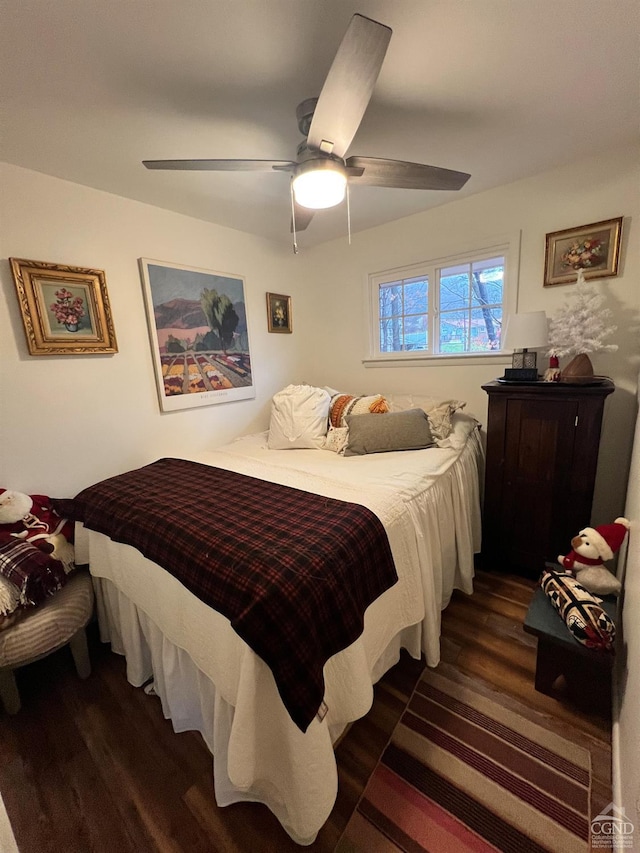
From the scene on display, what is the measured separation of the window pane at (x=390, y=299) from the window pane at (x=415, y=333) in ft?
0.47

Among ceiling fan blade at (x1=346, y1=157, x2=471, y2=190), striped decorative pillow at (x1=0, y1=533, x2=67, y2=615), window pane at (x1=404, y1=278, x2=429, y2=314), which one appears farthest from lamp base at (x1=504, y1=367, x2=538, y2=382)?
striped decorative pillow at (x1=0, y1=533, x2=67, y2=615)

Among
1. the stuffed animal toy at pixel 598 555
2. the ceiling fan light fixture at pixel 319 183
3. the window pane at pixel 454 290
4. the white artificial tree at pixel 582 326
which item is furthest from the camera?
the window pane at pixel 454 290

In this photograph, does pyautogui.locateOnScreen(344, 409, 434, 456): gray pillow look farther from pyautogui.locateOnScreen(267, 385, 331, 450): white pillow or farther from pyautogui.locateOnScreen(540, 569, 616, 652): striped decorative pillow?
pyautogui.locateOnScreen(540, 569, 616, 652): striped decorative pillow

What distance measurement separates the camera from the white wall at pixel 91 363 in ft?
5.36

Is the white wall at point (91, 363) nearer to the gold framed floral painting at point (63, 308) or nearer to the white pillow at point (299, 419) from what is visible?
the gold framed floral painting at point (63, 308)

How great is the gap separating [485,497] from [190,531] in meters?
1.74

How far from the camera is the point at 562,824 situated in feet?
3.28

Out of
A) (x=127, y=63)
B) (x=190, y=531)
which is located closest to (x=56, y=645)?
(x=190, y=531)

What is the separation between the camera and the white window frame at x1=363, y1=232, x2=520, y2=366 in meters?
2.15

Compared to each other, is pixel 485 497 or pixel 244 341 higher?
pixel 244 341

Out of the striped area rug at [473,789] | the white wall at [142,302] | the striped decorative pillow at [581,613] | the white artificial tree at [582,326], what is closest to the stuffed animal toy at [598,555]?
the striped decorative pillow at [581,613]

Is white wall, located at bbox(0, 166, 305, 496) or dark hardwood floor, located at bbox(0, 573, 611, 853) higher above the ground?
white wall, located at bbox(0, 166, 305, 496)

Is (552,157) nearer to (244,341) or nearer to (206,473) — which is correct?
(244,341)

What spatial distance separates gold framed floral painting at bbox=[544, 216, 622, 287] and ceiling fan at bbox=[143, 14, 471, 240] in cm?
99
